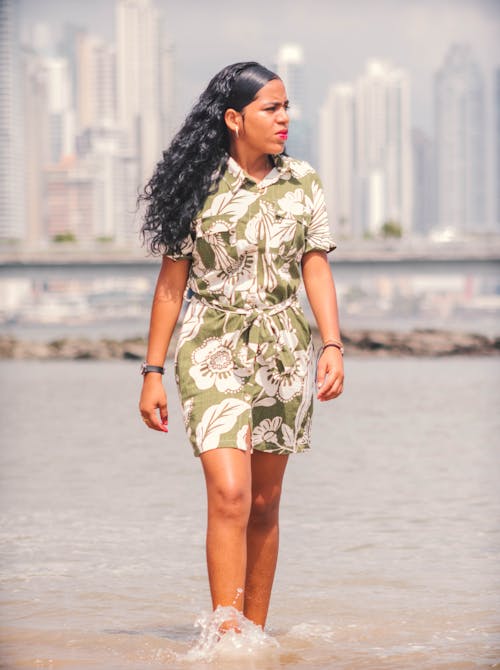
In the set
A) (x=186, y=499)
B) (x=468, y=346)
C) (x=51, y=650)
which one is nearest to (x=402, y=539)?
(x=186, y=499)

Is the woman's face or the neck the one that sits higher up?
the woman's face

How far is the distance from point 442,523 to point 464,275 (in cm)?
7303

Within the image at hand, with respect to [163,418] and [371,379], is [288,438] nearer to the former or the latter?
[163,418]

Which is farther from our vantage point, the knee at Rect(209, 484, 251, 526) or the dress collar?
the dress collar

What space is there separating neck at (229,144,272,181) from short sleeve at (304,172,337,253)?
150 millimetres

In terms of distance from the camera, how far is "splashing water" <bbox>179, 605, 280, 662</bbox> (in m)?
4.18

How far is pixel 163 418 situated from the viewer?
13.8 feet

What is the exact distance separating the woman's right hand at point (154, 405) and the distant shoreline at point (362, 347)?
42.5 meters

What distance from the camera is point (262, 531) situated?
438cm

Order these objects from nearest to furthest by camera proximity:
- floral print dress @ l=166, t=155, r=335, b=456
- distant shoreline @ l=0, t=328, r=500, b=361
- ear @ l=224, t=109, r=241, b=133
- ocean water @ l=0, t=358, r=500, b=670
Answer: floral print dress @ l=166, t=155, r=335, b=456, ear @ l=224, t=109, r=241, b=133, ocean water @ l=0, t=358, r=500, b=670, distant shoreline @ l=0, t=328, r=500, b=361

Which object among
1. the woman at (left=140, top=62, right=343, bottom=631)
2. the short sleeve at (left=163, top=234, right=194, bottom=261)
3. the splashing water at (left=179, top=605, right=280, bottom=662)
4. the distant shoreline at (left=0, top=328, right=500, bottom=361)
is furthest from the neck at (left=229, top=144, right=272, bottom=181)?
the distant shoreline at (left=0, top=328, right=500, bottom=361)

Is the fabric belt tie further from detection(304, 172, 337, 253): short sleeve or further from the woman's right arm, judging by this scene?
detection(304, 172, 337, 253): short sleeve

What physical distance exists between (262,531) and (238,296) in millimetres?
731

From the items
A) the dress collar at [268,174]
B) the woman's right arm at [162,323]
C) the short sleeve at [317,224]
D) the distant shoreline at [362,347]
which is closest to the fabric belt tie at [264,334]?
the woman's right arm at [162,323]
